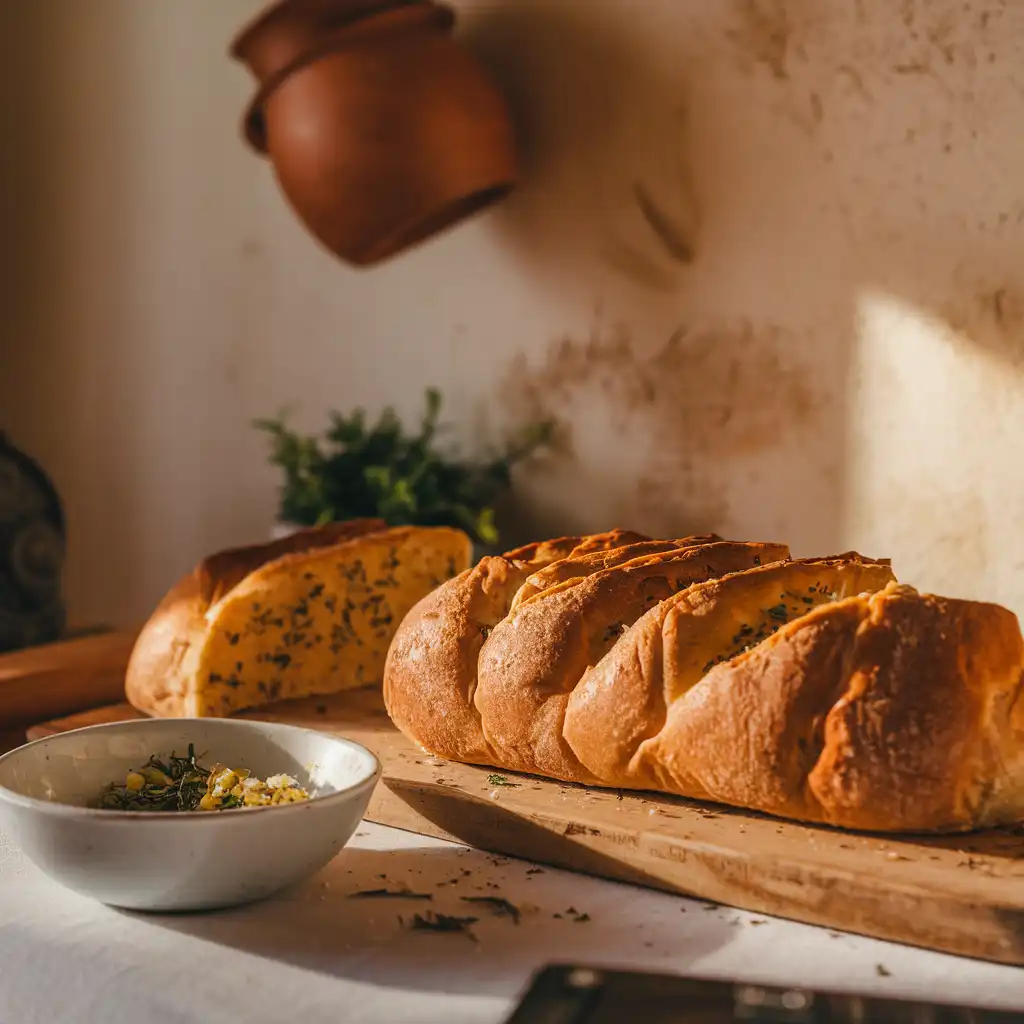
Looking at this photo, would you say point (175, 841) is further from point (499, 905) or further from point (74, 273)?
point (74, 273)

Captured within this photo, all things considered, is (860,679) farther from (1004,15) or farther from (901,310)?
(1004,15)

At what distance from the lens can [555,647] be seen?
48.9 inches

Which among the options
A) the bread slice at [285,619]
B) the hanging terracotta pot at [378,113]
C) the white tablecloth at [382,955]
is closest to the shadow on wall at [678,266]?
the hanging terracotta pot at [378,113]

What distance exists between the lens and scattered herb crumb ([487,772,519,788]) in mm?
1295

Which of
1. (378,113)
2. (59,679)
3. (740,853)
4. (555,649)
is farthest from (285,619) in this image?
(378,113)

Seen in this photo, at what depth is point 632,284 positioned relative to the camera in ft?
7.36

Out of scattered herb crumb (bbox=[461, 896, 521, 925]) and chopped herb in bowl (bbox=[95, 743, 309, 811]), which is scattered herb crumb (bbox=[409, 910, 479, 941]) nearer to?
scattered herb crumb (bbox=[461, 896, 521, 925])

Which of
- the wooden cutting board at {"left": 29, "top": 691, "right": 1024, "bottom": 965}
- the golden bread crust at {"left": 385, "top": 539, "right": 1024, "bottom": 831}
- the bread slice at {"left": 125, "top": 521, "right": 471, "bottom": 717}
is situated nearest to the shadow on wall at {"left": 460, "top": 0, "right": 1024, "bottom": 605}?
the bread slice at {"left": 125, "top": 521, "right": 471, "bottom": 717}

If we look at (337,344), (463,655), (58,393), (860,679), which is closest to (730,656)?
(860,679)

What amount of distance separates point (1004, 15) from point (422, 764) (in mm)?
1386

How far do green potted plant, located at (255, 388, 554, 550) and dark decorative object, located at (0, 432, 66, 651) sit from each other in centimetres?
42

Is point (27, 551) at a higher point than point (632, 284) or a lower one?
lower

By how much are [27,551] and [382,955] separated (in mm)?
1444

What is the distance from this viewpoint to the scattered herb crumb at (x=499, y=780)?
129 cm
